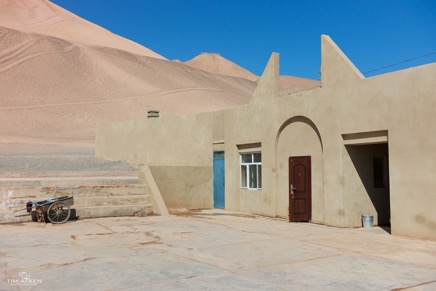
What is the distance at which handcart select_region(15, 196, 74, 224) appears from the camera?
14836mm

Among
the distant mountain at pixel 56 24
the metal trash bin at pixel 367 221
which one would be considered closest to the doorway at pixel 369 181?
the metal trash bin at pixel 367 221

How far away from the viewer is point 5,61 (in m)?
75.9

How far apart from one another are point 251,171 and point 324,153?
4.63 meters

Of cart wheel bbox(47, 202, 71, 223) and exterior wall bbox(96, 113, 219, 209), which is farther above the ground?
exterior wall bbox(96, 113, 219, 209)

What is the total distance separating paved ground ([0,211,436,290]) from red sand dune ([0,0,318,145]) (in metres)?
40.9

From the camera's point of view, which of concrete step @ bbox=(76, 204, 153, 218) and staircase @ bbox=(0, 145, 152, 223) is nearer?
staircase @ bbox=(0, 145, 152, 223)

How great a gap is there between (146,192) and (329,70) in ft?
29.7

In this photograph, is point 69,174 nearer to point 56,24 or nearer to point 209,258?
point 209,258

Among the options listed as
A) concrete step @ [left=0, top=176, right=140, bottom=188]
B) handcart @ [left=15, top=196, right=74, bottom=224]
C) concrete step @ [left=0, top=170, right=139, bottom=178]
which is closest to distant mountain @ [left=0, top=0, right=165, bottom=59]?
concrete step @ [left=0, top=170, right=139, bottom=178]

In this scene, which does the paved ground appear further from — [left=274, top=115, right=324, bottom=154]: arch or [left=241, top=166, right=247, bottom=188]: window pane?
[left=241, top=166, right=247, bottom=188]: window pane

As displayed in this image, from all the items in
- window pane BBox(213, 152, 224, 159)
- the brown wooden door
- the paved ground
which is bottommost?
the paved ground

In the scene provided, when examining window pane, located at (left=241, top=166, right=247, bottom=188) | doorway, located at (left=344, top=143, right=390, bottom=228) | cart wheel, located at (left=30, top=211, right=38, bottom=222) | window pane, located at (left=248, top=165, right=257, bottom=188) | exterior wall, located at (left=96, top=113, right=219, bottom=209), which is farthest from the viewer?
exterior wall, located at (left=96, top=113, right=219, bottom=209)

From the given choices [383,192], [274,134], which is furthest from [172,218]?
[383,192]

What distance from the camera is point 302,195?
16.2 m
